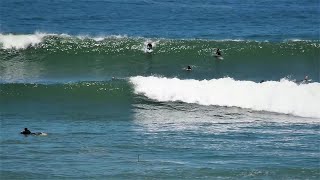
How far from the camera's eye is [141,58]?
122 ft

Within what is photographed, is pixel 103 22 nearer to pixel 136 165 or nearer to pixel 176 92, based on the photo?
pixel 176 92

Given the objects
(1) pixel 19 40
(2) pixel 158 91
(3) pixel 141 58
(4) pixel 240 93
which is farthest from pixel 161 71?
(1) pixel 19 40

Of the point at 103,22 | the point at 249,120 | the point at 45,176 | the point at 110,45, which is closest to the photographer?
the point at 45,176

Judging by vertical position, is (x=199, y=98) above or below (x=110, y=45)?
below

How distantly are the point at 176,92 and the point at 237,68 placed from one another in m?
5.17

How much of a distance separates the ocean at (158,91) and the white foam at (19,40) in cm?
9

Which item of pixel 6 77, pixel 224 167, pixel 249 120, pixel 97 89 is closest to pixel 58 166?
pixel 224 167

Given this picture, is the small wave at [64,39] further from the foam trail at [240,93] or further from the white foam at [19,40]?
the foam trail at [240,93]

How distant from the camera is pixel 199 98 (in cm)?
3088

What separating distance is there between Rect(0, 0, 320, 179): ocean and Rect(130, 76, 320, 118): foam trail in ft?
0.13

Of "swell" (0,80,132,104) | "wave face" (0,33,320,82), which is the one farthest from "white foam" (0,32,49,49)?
"swell" (0,80,132,104)

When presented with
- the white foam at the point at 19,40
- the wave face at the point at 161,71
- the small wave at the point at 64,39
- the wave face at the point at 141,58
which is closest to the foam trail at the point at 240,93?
the wave face at the point at 161,71

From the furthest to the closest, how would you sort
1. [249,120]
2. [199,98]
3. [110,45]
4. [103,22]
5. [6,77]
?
[103,22] → [110,45] → [6,77] → [199,98] → [249,120]

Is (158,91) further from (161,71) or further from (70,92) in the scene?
(161,71)
